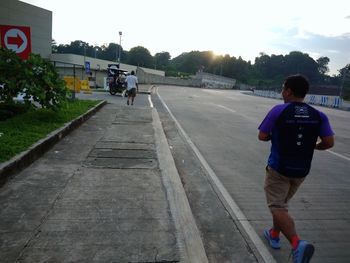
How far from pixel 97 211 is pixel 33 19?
55056 mm

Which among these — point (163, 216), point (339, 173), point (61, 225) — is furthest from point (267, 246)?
point (339, 173)

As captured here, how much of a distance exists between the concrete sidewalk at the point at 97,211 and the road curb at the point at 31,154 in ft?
0.36

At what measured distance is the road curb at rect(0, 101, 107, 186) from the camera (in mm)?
5202

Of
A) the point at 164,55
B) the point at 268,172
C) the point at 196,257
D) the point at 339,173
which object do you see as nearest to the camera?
the point at 196,257

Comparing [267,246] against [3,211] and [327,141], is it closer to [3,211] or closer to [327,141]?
[327,141]

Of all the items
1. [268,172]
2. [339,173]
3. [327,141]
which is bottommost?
[339,173]

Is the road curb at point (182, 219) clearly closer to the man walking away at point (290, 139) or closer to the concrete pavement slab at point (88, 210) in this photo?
the concrete pavement slab at point (88, 210)

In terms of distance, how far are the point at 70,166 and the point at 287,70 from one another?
16880cm

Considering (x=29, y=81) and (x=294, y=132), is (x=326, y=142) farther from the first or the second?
(x=29, y=81)

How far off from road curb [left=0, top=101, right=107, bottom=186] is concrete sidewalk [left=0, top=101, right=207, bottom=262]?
109 millimetres

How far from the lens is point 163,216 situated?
438 cm

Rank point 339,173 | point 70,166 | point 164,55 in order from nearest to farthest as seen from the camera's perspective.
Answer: point 70,166 → point 339,173 → point 164,55

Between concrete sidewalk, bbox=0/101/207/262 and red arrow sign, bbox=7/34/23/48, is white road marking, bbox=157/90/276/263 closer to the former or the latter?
concrete sidewalk, bbox=0/101/207/262

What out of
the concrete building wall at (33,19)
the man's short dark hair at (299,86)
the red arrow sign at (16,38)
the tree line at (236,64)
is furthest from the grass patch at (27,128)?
the tree line at (236,64)
